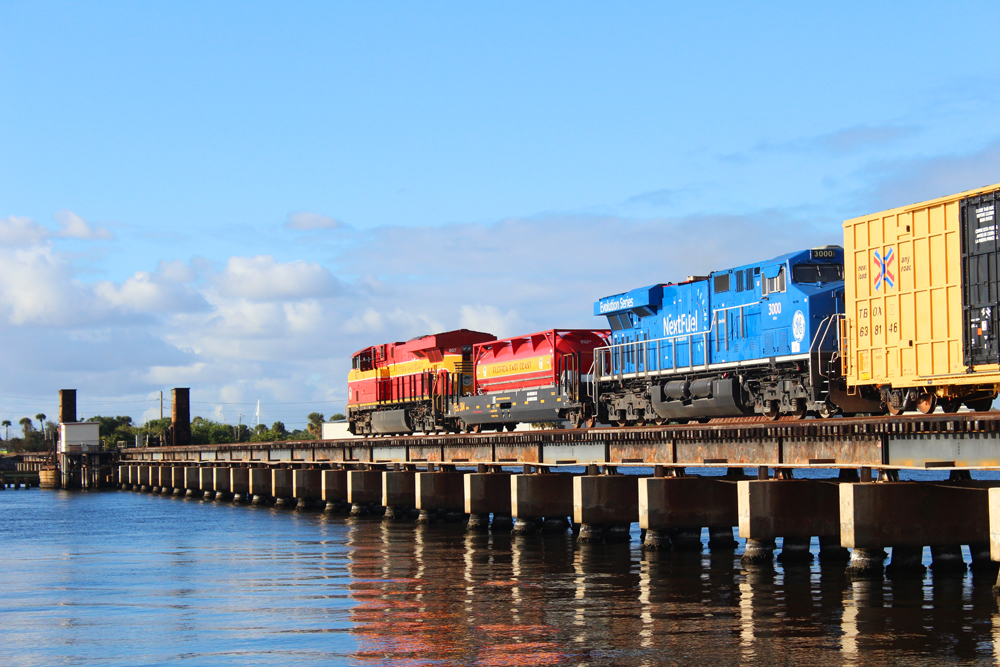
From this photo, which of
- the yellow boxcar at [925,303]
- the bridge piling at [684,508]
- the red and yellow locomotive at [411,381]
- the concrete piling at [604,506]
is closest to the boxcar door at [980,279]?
the yellow boxcar at [925,303]

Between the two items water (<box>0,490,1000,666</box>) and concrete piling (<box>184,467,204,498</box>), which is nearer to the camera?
water (<box>0,490,1000,666</box>)

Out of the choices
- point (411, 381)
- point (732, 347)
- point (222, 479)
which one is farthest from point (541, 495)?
point (222, 479)

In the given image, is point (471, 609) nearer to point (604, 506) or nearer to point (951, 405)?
point (604, 506)

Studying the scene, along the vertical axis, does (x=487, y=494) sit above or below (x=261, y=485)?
above

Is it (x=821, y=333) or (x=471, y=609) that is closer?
(x=471, y=609)

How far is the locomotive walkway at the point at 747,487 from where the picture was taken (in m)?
21.0

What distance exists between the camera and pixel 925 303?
2344 centimetres

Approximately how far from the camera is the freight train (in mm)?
22500

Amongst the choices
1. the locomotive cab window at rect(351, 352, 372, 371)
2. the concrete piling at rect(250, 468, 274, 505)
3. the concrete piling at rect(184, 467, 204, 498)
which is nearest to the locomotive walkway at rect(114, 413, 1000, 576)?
the locomotive cab window at rect(351, 352, 372, 371)

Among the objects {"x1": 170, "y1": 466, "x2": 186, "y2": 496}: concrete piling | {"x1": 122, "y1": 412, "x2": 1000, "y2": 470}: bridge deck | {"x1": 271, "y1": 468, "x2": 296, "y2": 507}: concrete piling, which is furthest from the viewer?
{"x1": 170, "y1": 466, "x2": 186, "y2": 496}: concrete piling

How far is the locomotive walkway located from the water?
846mm

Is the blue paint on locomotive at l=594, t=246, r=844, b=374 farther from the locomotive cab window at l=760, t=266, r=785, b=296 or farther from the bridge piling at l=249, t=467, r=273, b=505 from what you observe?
the bridge piling at l=249, t=467, r=273, b=505

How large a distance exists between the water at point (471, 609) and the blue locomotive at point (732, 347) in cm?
435

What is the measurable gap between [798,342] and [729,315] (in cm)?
346
